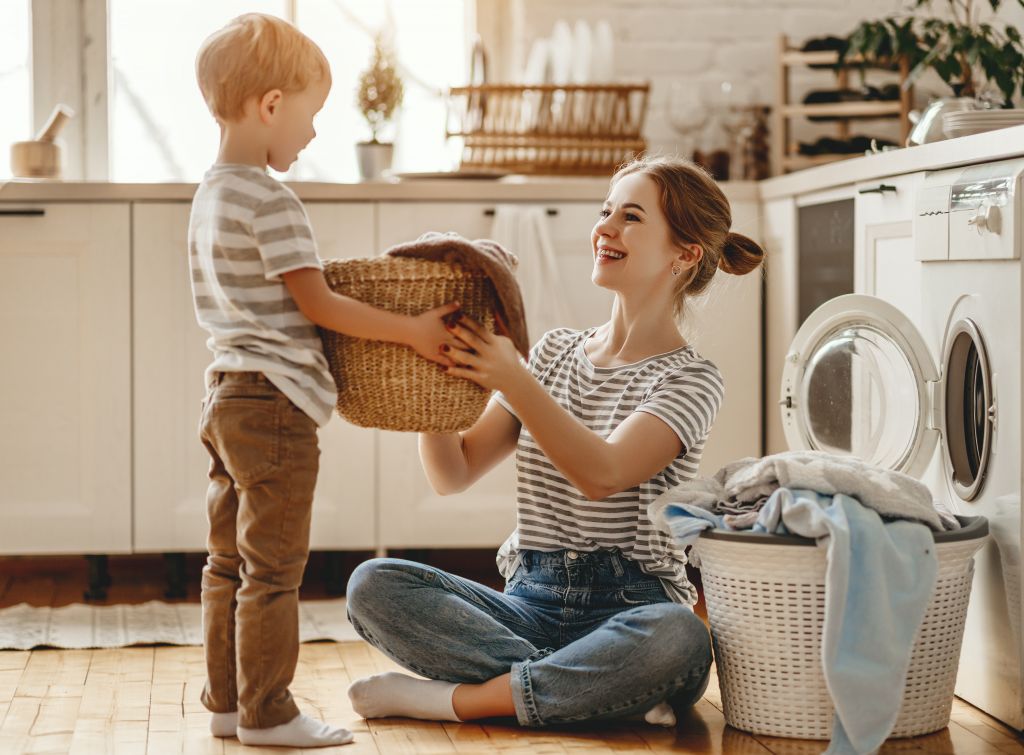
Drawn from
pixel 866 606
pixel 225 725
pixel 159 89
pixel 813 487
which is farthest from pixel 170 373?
pixel 866 606

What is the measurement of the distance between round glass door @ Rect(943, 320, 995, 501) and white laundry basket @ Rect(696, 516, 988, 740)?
0.12m

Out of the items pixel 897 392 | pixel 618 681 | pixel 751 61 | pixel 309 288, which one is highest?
pixel 751 61

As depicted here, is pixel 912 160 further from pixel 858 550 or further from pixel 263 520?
pixel 263 520

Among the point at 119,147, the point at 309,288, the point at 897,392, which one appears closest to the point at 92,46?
the point at 119,147

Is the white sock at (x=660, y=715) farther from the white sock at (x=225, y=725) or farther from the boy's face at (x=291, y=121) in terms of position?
the boy's face at (x=291, y=121)

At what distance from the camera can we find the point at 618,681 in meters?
1.77

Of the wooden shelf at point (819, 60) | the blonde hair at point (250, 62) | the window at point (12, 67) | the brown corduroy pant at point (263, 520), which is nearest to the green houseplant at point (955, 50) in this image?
the wooden shelf at point (819, 60)

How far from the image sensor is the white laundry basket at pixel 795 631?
1.73 meters

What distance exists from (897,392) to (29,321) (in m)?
1.75

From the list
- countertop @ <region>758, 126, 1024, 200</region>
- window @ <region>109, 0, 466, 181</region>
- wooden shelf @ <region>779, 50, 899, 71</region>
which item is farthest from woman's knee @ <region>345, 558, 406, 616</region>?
wooden shelf @ <region>779, 50, 899, 71</region>

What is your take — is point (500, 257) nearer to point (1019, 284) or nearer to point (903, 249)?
point (1019, 284)

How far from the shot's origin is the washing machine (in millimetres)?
1793

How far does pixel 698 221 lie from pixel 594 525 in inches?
18.8

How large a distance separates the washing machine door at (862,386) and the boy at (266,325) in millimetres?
765
